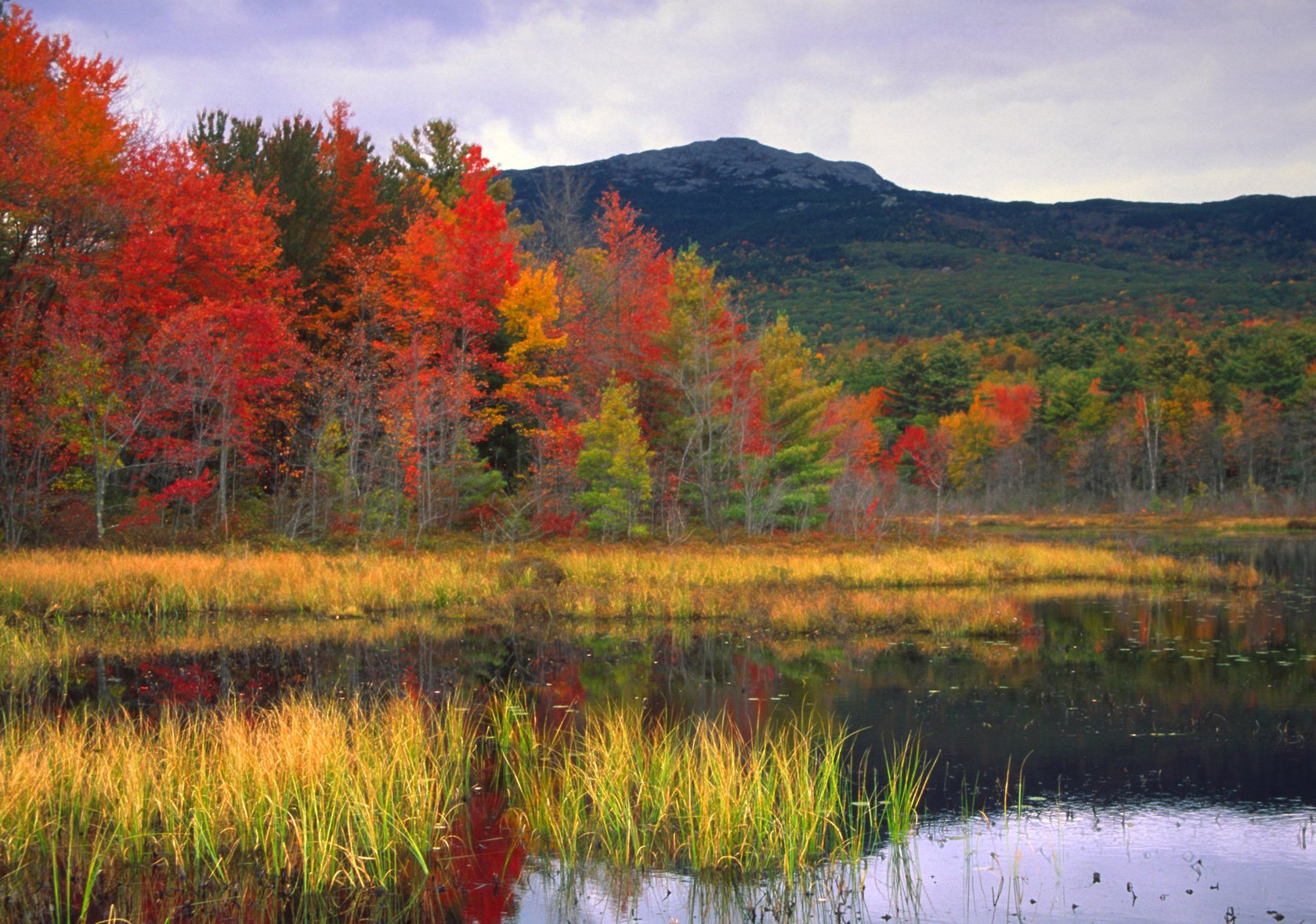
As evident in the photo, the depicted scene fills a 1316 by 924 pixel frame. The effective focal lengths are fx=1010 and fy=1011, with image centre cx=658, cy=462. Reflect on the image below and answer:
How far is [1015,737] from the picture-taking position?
10586 mm

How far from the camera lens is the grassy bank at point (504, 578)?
18328 millimetres

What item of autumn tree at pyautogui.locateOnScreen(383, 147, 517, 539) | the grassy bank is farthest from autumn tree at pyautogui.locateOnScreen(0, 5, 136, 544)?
autumn tree at pyautogui.locateOnScreen(383, 147, 517, 539)

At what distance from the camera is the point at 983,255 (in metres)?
138

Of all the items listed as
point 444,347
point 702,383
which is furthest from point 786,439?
point 444,347

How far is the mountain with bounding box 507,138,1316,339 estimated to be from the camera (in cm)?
10688

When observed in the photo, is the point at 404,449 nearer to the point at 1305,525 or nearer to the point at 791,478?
the point at 791,478

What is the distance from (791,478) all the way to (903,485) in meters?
31.7

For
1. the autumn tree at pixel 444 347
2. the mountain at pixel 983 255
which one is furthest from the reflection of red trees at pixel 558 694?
the mountain at pixel 983 255

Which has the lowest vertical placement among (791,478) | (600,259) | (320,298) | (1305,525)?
(1305,525)

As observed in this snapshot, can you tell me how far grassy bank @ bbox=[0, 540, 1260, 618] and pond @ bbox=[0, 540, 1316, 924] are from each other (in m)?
1.66

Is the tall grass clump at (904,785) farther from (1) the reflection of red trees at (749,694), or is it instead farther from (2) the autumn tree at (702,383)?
(2) the autumn tree at (702,383)

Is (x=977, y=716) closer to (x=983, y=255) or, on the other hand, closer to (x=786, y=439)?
(x=786, y=439)

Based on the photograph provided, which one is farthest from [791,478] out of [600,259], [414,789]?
[414,789]

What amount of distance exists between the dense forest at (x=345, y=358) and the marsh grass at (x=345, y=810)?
58.9 feet
